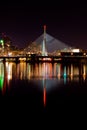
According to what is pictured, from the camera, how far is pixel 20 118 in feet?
17.7

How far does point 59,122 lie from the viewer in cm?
518

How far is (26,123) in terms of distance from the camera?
5.08 m

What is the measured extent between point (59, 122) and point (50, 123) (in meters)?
0.16

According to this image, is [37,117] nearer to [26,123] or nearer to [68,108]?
[26,123]

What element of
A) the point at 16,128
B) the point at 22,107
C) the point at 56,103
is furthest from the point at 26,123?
the point at 56,103

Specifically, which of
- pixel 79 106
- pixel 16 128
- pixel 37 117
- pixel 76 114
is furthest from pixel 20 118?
pixel 79 106

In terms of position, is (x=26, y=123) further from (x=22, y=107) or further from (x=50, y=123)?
(x=22, y=107)

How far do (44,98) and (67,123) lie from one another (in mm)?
2596

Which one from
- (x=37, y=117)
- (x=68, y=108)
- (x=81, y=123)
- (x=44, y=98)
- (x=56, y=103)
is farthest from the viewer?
(x=44, y=98)

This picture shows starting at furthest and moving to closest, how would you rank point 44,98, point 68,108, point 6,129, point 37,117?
point 44,98 < point 68,108 < point 37,117 < point 6,129

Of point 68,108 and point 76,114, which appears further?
point 68,108

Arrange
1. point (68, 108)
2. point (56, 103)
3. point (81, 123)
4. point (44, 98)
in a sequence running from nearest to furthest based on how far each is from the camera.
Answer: point (81, 123) → point (68, 108) → point (56, 103) → point (44, 98)

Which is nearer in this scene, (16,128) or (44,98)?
(16,128)

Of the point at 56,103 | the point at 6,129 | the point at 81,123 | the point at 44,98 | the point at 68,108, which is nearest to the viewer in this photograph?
the point at 6,129
